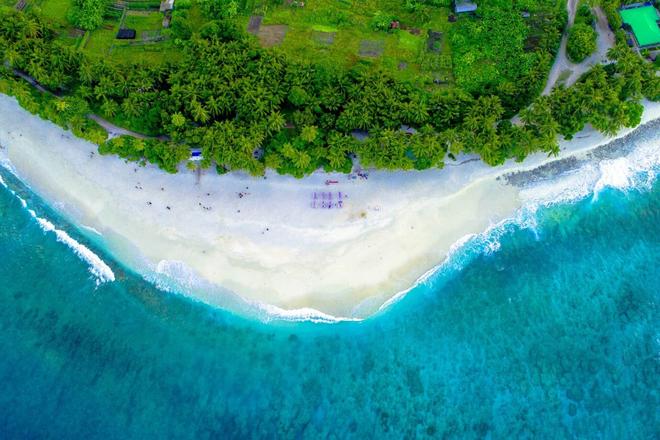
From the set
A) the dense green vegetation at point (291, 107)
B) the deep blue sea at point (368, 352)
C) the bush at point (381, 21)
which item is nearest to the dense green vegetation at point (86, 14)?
the dense green vegetation at point (291, 107)

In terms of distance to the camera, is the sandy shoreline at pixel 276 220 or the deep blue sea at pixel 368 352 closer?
the deep blue sea at pixel 368 352

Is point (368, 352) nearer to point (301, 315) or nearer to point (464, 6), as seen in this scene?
point (301, 315)

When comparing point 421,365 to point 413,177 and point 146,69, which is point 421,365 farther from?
point 146,69

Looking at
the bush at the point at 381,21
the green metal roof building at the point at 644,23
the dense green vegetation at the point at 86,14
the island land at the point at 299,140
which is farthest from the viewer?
the dense green vegetation at the point at 86,14

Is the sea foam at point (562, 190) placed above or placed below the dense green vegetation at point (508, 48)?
below

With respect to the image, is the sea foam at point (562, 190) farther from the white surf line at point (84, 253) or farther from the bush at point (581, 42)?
the white surf line at point (84, 253)

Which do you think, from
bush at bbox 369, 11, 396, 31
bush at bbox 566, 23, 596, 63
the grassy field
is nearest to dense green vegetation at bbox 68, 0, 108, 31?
the grassy field

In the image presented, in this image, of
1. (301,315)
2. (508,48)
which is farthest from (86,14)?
(508,48)
